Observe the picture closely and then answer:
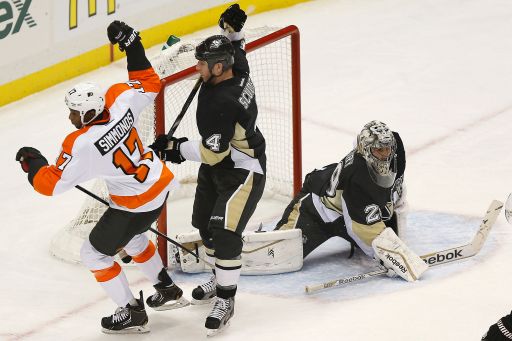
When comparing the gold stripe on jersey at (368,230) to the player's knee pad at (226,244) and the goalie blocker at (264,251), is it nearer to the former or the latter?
the goalie blocker at (264,251)

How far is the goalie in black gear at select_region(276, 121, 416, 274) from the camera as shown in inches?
242

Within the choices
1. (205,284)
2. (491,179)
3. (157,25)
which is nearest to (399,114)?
(491,179)

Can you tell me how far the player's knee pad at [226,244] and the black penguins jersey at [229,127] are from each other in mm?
300

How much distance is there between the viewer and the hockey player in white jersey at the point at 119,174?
5391mm

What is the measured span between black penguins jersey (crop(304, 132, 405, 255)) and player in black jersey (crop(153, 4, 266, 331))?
1.64 ft

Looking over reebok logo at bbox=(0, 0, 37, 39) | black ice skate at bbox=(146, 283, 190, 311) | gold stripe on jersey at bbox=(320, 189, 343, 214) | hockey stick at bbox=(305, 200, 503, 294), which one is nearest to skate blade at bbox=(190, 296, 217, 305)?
black ice skate at bbox=(146, 283, 190, 311)

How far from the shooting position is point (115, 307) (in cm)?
616

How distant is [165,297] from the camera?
5969 millimetres

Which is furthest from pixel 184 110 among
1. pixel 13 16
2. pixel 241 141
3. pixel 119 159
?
pixel 13 16

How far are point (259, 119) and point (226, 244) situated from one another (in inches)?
82.6

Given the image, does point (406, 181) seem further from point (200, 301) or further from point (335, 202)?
point (200, 301)

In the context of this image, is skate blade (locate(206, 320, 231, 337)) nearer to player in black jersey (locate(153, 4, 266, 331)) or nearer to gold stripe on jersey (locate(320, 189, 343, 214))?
player in black jersey (locate(153, 4, 266, 331))

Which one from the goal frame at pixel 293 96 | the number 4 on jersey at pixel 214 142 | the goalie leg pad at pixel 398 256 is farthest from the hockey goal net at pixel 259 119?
the goalie leg pad at pixel 398 256

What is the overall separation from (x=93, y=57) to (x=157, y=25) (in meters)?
0.60
